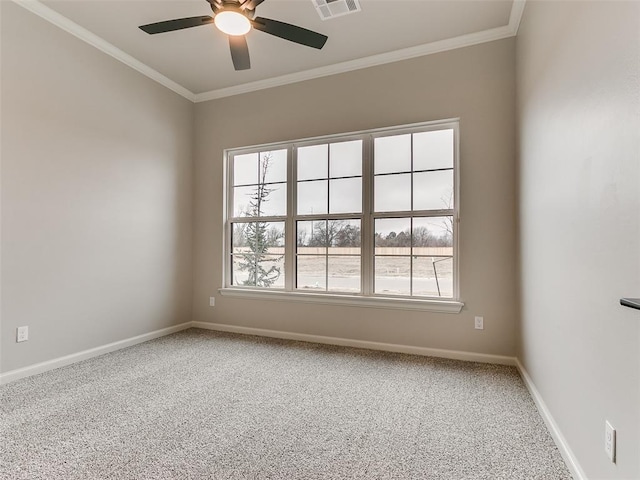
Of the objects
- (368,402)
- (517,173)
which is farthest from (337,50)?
(368,402)

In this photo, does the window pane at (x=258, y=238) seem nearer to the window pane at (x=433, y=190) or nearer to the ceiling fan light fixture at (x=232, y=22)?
the window pane at (x=433, y=190)

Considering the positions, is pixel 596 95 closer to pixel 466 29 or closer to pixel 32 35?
pixel 466 29

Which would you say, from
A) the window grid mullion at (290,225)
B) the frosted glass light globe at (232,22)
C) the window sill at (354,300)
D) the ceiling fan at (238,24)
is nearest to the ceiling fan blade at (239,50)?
the ceiling fan at (238,24)

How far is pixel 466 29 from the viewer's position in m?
2.85

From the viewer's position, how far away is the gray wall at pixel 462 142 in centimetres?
285

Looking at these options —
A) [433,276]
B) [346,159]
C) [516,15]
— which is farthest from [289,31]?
[433,276]

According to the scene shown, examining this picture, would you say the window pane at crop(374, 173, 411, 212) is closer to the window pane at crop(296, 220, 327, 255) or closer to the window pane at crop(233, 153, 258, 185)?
the window pane at crop(296, 220, 327, 255)

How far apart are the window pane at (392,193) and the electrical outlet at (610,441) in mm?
2241

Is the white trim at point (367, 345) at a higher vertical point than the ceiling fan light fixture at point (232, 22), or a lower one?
lower

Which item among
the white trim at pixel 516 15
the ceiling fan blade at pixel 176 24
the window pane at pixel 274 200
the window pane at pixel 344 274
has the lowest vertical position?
the window pane at pixel 344 274

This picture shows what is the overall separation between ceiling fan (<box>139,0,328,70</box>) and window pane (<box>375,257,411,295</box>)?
1.97 meters

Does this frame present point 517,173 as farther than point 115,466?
Yes

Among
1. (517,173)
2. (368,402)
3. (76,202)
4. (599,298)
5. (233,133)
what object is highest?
(233,133)

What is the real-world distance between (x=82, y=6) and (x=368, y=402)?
3666mm
